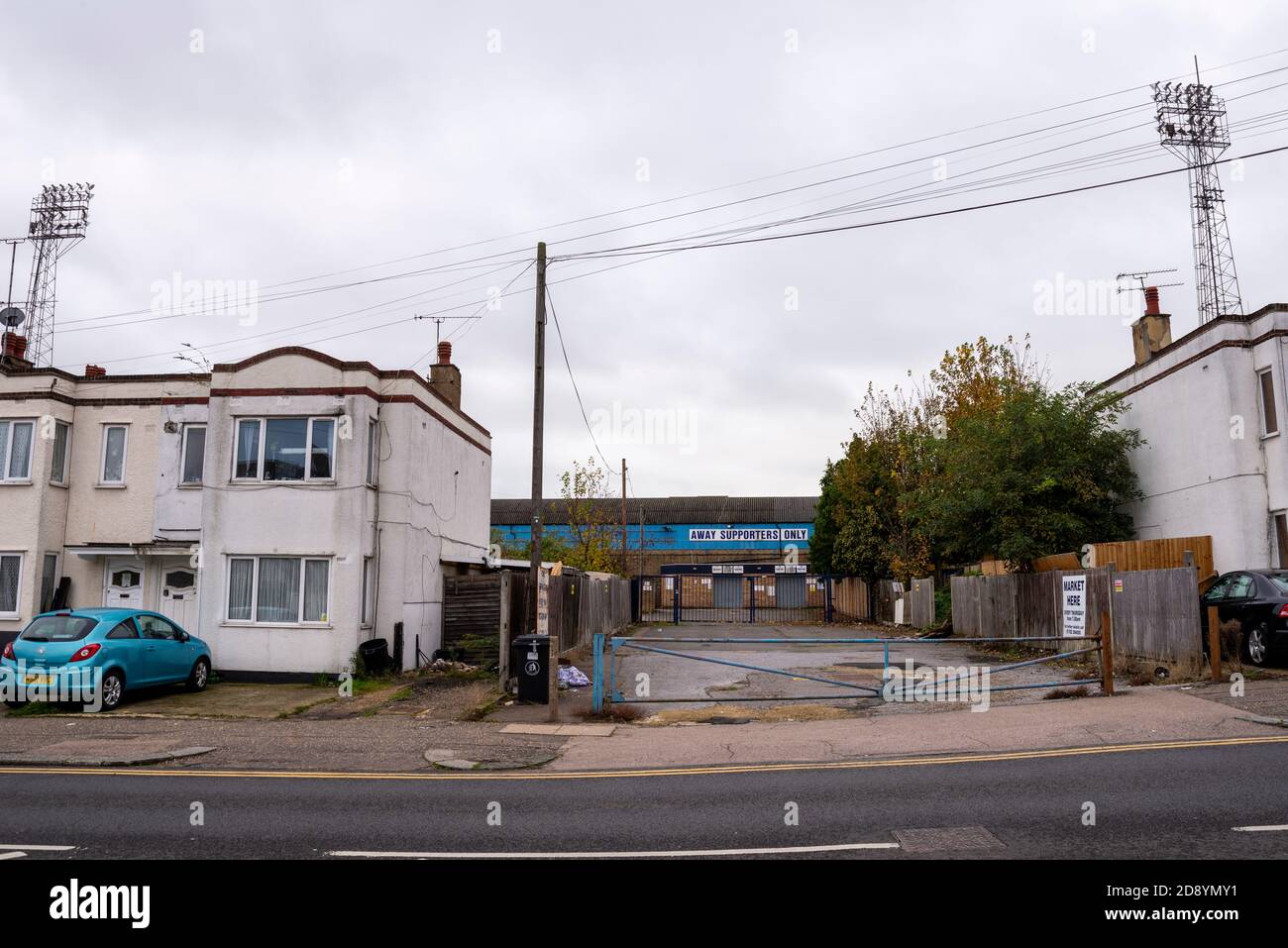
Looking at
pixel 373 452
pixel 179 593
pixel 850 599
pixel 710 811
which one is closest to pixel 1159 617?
pixel 710 811

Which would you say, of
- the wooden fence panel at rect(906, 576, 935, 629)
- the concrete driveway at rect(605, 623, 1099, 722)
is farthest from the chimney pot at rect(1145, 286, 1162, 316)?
the wooden fence panel at rect(906, 576, 935, 629)

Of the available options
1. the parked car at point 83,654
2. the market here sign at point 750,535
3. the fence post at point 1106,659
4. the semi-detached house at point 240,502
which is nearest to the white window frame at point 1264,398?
the fence post at point 1106,659

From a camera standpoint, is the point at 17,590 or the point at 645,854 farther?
the point at 17,590

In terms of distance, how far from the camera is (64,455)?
22.0 meters

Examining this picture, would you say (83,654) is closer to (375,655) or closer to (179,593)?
(375,655)

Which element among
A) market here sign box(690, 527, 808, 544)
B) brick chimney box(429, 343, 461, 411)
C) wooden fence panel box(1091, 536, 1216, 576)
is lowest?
wooden fence panel box(1091, 536, 1216, 576)

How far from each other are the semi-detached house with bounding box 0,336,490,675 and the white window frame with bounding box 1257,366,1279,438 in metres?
18.6

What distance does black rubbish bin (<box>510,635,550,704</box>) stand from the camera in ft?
51.1

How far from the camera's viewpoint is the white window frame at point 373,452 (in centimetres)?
2022

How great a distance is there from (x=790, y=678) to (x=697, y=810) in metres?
11.4

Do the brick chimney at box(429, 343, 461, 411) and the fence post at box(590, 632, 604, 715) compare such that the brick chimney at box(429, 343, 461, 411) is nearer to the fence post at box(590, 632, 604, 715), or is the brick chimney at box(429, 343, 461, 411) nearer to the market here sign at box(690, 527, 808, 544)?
the fence post at box(590, 632, 604, 715)

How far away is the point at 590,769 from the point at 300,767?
3374 mm

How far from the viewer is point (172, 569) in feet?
69.8
